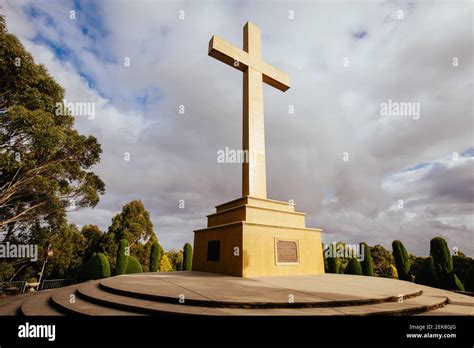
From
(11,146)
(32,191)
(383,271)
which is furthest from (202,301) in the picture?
(383,271)

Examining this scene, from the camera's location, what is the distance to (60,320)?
4.68 m

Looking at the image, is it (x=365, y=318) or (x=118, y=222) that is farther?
(x=118, y=222)

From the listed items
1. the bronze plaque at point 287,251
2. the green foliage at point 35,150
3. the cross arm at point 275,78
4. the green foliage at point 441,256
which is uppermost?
the cross arm at point 275,78

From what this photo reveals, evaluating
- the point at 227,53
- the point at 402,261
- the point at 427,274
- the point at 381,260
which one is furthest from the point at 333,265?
the point at 381,260

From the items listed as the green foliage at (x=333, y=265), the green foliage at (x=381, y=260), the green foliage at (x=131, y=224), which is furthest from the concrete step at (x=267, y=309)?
the green foliage at (x=381, y=260)

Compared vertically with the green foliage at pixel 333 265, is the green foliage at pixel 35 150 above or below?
above

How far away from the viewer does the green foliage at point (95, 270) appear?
1491 cm

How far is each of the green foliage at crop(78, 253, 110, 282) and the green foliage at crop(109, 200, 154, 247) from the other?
12.3m

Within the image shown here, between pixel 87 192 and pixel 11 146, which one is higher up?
pixel 11 146

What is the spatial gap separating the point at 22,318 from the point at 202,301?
12.7 feet

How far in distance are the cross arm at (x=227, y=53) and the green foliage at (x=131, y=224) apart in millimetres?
Result: 22516

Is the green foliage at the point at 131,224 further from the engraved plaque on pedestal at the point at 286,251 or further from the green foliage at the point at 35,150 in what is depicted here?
the engraved plaque on pedestal at the point at 286,251

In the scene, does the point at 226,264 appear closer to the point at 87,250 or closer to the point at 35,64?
the point at 35,64

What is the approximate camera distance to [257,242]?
9703mm
